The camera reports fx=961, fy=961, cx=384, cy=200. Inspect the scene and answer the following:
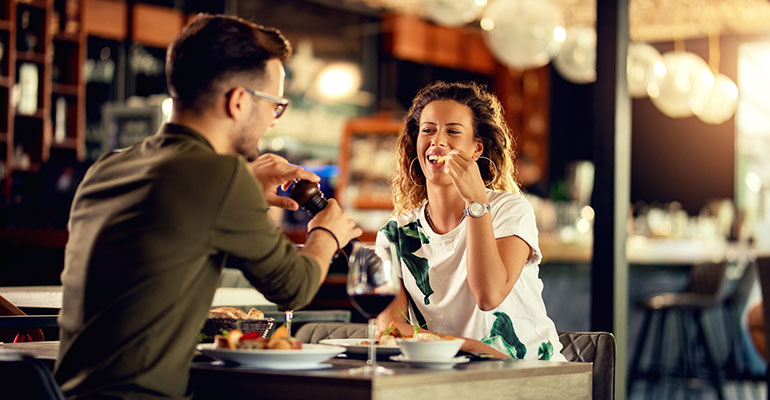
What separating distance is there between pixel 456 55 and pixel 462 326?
8804mm

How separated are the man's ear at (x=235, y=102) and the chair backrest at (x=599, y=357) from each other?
1.10 meters

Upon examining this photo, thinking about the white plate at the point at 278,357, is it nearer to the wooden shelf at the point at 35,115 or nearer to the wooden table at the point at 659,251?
the wooden table at the point at 659,251

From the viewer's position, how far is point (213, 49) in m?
1.69

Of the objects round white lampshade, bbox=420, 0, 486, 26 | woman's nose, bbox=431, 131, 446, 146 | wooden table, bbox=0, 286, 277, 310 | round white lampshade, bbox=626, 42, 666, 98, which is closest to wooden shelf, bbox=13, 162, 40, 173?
round white lampshade, bbox=420, 0, 486, 26

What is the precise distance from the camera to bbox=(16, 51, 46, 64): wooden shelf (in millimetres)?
7219

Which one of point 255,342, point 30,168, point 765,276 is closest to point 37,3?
point 30,168

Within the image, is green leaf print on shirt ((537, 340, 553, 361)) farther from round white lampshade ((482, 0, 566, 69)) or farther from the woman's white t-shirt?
round white lampshade ((482, 0, 566, 69))

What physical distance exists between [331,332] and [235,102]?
102cm

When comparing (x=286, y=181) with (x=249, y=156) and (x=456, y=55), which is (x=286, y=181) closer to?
(x=249, y=156)

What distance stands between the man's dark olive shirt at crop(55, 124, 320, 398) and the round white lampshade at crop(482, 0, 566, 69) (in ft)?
15.1

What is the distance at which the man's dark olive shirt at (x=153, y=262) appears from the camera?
1527mm

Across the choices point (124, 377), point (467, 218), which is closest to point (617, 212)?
point (467, 218)

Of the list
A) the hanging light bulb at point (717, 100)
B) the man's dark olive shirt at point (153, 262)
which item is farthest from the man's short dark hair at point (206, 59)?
the hanging light bulb at point (717, 100)

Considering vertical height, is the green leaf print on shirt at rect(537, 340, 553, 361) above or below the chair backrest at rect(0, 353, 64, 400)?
below
